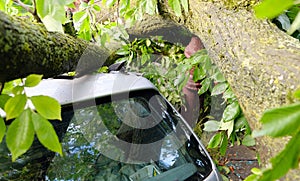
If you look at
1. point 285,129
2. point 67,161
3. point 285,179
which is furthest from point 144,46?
point 285,129

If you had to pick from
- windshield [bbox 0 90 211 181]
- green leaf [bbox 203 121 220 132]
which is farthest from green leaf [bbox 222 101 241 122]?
windshield [bbox 0 90 211 181]

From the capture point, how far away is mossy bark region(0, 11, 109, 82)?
684 mm

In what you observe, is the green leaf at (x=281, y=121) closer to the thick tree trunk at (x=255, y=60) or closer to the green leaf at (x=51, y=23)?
the thick tree trunk at (x=255, y=60)

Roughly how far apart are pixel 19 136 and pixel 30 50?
0.26 metres

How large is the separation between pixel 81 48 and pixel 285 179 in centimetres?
96

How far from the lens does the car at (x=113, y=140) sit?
1.31 m

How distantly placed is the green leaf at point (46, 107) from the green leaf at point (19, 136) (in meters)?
0.03

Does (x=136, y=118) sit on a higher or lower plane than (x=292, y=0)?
lower

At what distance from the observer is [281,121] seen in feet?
1.47

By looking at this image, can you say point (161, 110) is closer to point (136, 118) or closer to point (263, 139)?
point (136, 118)

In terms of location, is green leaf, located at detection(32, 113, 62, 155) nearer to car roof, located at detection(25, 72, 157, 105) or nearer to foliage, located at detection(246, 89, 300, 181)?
foliage, located at detection(246, 89, 300, 181)

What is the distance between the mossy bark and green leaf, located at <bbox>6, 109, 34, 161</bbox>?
0.47 feet

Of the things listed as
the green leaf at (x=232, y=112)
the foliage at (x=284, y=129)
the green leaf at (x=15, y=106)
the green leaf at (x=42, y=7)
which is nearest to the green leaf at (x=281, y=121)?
the foliage at (x=284, y=129)

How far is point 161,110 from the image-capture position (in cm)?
167
